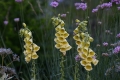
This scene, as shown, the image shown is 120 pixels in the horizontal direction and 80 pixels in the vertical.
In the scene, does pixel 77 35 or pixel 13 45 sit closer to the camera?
pixel 77 35

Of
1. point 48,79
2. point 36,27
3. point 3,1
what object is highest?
point 3,1

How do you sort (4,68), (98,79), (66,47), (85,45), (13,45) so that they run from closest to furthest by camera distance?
(85,45), (66,47), (4,68), (98,79), (13,45)

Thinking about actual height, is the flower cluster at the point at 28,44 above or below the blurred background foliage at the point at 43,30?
above

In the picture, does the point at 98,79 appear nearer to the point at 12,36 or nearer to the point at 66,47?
the point at 66,47

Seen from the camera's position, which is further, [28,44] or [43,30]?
[43,30]

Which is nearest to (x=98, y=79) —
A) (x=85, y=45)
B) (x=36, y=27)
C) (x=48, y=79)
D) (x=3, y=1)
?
(x=48, y=79)

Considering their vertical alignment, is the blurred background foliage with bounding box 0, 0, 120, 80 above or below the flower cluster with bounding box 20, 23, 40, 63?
below

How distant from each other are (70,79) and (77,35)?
108 centimetres

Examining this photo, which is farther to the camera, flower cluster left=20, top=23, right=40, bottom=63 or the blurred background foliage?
the blurred background foliage

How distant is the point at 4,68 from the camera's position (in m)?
3.47

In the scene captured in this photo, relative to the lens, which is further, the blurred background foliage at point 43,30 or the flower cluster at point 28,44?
the blurred background foliage at point 43,30

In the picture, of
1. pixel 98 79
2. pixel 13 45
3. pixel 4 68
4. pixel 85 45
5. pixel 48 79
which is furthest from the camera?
pixel 13 45

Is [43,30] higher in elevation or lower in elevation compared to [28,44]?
lower

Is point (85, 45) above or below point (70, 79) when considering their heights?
above
